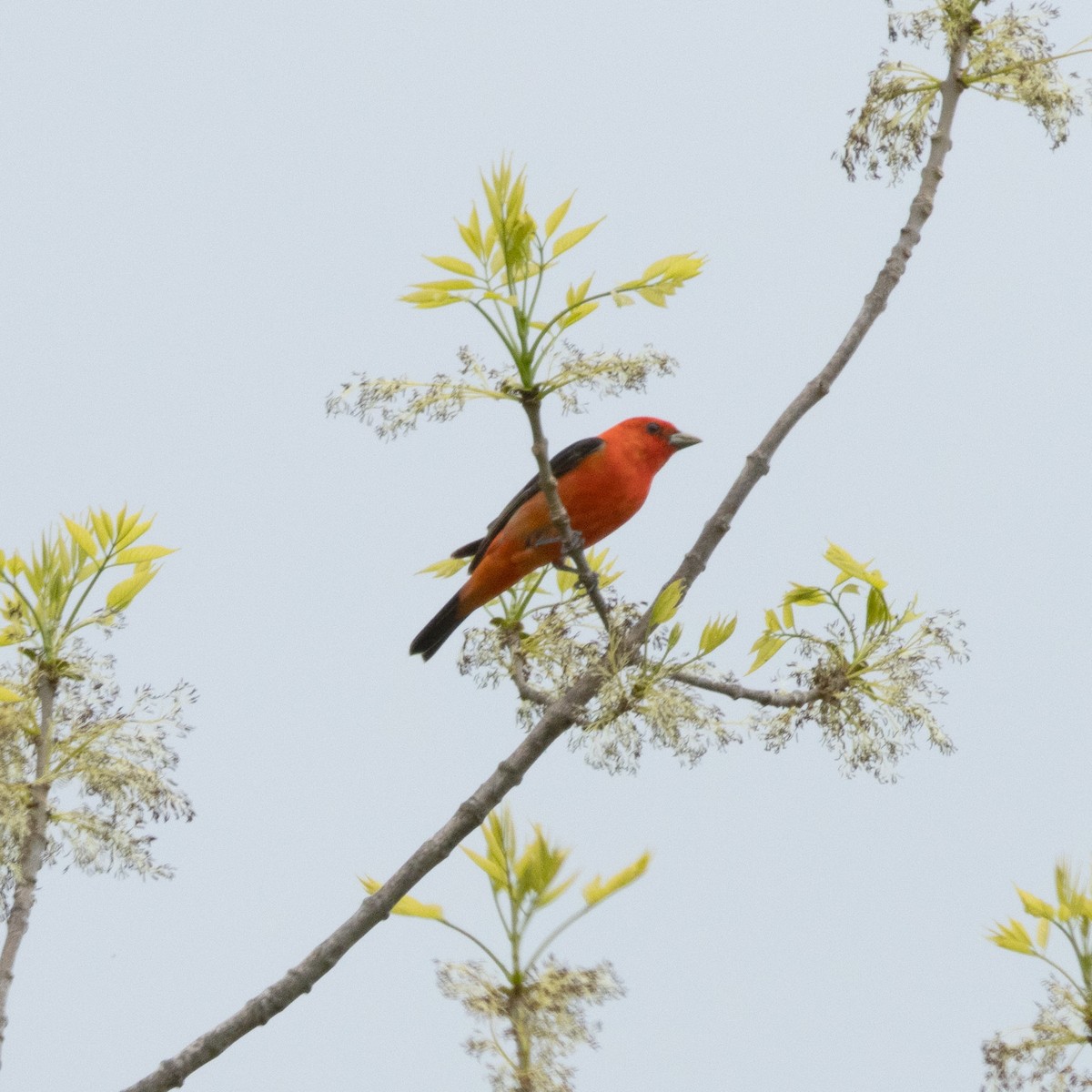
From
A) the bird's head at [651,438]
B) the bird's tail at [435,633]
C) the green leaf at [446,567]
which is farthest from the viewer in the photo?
the bird's tail at [435,633]

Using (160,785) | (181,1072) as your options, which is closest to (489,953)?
(181,1072)

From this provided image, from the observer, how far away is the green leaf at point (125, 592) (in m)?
2.50

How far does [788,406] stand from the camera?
8.32 feet

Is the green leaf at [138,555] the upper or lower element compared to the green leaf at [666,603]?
upper

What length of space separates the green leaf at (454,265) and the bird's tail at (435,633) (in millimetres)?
2081

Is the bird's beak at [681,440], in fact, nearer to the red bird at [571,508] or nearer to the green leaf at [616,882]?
the red bird at [571,508]

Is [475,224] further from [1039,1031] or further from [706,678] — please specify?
[1039,1031]

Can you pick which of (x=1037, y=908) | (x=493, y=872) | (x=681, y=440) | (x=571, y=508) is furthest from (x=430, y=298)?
(x=681, y=440)

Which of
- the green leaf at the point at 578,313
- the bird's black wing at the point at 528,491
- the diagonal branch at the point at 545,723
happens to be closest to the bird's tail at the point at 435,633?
the bird's black wing at the point at 528,491

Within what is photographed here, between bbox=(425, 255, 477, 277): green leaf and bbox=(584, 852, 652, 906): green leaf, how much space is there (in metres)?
0.90

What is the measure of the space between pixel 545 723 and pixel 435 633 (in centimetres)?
197

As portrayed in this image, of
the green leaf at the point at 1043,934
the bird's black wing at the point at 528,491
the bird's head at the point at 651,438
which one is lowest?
the green leaf at the point at 1043,934

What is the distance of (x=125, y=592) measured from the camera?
2496 mm

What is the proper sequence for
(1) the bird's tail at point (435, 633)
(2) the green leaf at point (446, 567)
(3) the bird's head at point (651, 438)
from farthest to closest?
(1) the bird's tail at point (435, 633) < (3) the bird's head at point (651, 438) < (2) the green leaf at point (446, 567)
